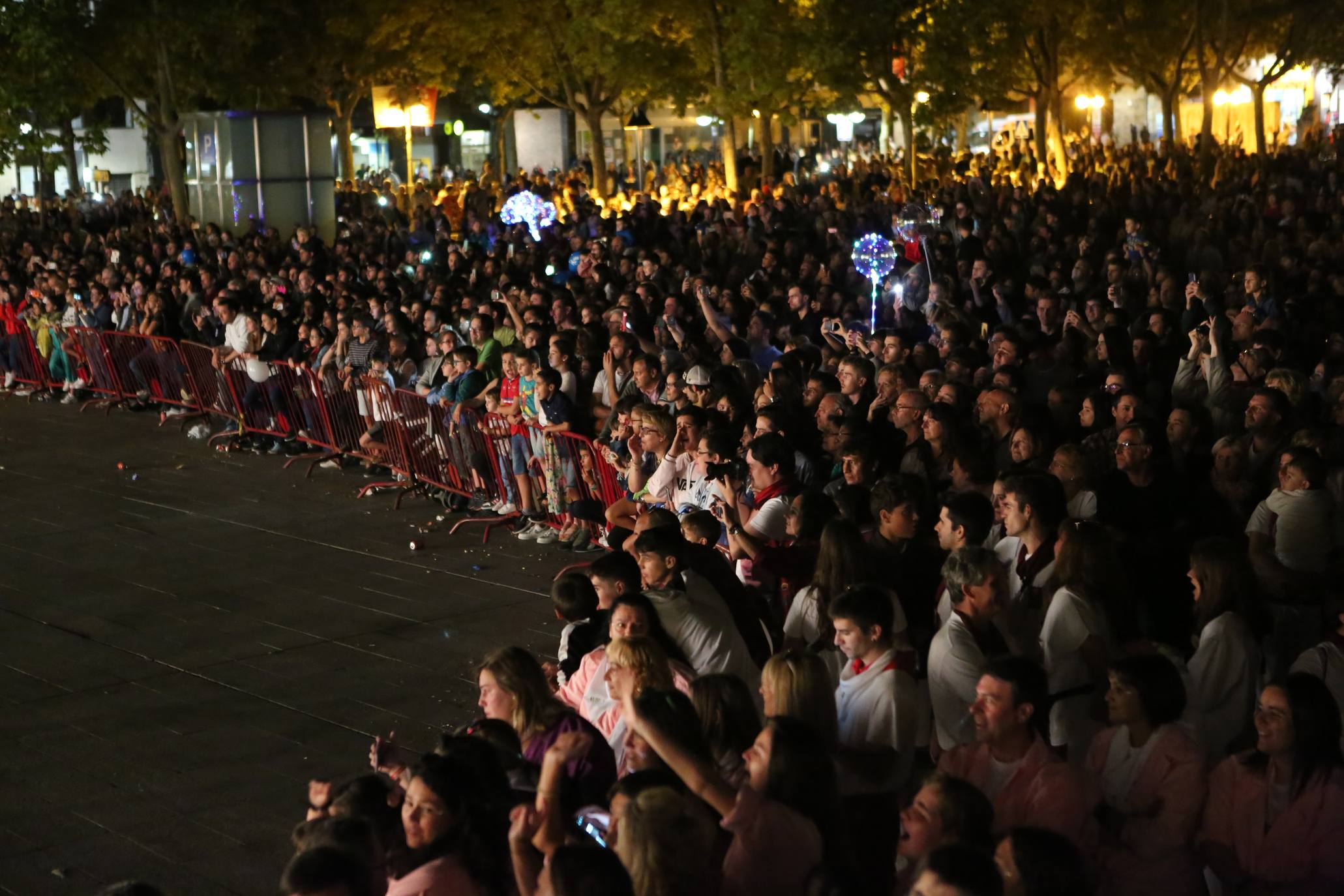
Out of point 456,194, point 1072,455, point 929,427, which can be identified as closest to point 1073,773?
point 1072,455

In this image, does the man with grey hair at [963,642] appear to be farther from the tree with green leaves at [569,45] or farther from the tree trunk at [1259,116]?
the tree trunk at [1259,116]

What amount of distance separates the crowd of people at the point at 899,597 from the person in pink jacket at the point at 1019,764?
0.01 metres

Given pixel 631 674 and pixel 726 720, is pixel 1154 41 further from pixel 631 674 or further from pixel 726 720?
pixel 726 720

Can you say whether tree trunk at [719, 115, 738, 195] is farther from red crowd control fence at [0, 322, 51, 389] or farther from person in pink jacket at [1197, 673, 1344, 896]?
person in pink jacket at [1197, 673, 1344, 896]

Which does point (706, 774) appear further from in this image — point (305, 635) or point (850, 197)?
point (850, 197)

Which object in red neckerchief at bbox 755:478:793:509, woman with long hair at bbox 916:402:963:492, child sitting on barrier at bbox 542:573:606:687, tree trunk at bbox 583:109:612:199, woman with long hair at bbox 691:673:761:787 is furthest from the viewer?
tree trunk at bbox 583:109:612:199

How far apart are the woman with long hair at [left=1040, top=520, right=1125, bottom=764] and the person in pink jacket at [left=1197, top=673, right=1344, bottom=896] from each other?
1.05 metres

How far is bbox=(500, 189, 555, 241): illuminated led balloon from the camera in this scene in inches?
1066

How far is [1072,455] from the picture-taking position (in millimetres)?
8148

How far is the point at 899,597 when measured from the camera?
23.5ft

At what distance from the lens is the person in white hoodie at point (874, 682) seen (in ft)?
18.5

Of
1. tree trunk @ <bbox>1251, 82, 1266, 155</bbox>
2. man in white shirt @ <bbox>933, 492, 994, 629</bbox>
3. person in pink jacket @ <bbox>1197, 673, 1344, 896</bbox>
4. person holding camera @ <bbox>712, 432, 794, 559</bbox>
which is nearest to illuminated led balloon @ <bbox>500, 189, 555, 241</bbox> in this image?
person holding camera @ <bbox>712, 432, 794, 559</bbox>

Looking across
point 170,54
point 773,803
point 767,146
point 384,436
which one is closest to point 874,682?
point 773,803

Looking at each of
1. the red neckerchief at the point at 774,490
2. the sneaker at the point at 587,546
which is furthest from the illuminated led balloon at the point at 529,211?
the red neckerchief at the point at 774,490
